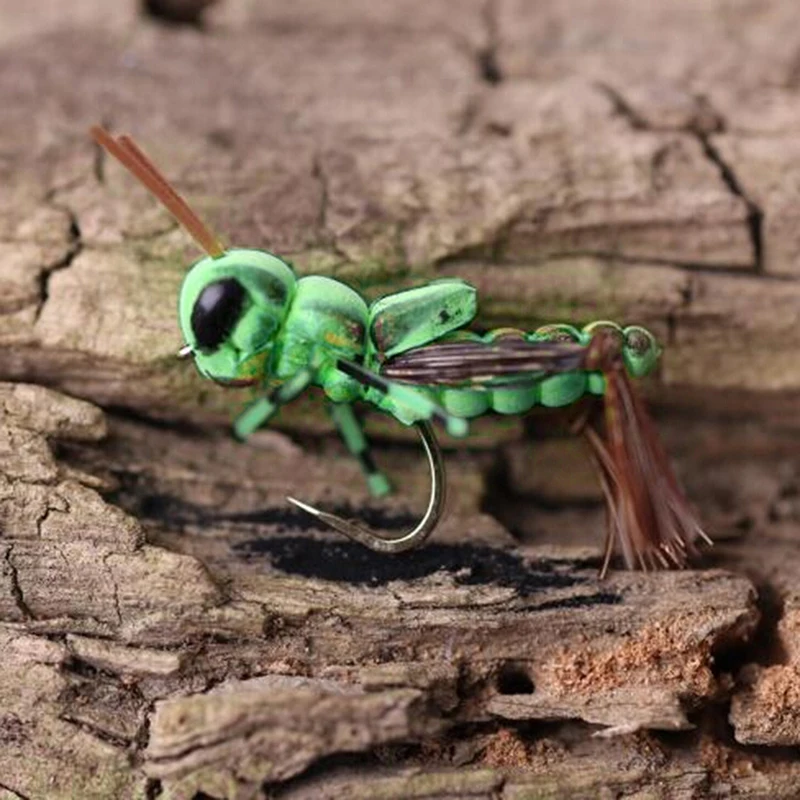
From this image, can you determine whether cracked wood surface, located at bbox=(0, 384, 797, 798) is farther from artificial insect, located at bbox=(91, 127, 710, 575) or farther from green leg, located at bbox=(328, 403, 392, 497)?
green leg, located at bbox=(328, 403, 392, 497)

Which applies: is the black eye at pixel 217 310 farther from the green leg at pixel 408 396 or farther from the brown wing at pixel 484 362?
the brown wing at pixel 484 362

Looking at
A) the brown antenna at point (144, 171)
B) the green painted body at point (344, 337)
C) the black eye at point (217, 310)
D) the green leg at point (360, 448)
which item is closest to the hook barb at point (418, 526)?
the green painted body at point (344, 337)

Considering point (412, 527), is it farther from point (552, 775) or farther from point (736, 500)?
point (736, 500)

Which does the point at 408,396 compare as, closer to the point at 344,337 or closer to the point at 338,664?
the point at 344,337

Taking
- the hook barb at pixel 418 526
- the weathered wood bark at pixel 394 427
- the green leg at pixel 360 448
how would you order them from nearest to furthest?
the weathered wood bark at pixel 394 427 → the hook barb at pixel 418 526 → the green leg at pixel 360 448

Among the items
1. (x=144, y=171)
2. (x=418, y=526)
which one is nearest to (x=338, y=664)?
(x=418, y=526)

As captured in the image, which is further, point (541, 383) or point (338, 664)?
point (541, 383)

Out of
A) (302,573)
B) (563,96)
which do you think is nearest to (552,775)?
(302,573)
